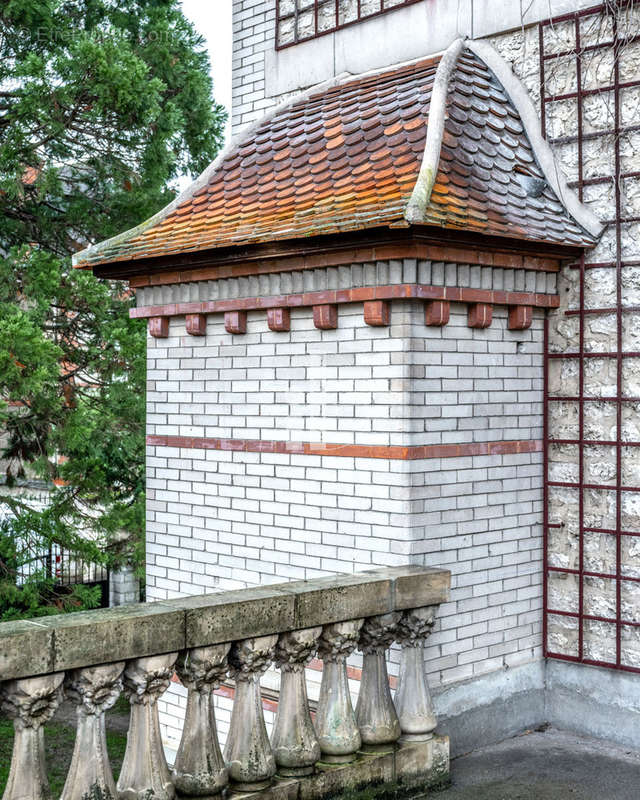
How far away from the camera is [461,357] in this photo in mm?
6598

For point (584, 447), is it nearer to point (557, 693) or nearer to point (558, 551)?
point (558, 551)

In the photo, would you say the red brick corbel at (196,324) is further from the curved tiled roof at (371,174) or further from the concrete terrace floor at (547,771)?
the concrete terrace floor at (547,771)

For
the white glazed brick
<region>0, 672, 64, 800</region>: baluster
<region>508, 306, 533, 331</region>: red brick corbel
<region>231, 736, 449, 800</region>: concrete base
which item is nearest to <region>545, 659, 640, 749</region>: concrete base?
the white glazed brick

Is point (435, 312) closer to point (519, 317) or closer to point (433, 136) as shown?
point (519, 317)

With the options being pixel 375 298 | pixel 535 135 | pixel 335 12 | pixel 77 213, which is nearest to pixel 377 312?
pixel 375 298

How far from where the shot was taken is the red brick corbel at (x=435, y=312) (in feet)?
20.6

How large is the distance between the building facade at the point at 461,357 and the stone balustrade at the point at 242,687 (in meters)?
0.65

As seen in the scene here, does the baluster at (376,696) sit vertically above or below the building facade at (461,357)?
below

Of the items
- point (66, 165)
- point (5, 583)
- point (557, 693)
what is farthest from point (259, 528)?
point (66, 165)

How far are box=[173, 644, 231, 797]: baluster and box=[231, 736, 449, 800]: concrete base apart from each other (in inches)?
7.7

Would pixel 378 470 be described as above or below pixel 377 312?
below

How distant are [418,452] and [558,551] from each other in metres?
1.52

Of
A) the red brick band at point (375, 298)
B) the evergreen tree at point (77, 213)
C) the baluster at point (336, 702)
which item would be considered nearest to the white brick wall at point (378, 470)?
the red brick band at point (375, 298)

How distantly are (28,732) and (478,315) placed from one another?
388 centimetres
